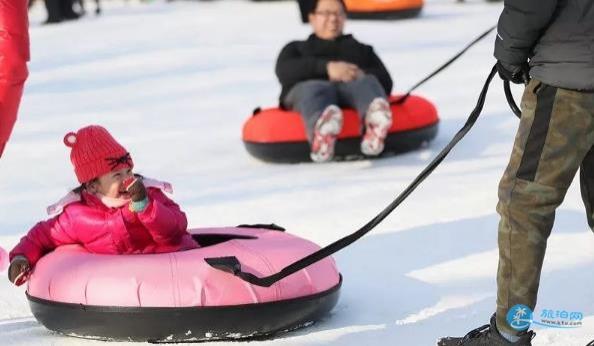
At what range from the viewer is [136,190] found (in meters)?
3.96

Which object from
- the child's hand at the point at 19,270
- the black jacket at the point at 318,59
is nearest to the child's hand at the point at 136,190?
the child's hand at the point at 19,270

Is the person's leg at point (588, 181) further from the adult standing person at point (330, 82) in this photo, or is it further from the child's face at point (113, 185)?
the adult standing person at point (330, 82)

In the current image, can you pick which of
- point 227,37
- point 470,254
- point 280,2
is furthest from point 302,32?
point 470,254

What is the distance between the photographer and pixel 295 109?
7.17m

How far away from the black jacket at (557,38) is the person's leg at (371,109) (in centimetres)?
357

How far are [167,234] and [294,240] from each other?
1.36 ft

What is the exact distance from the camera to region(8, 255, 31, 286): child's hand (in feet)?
13.3

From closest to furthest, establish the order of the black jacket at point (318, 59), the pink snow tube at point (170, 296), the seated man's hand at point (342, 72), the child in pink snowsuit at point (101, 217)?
the pink snow tube at point (170, 296), the child in pink snowsuit at point (101, 217), the seated man's hand at point (342, 72), the black jacket at point (318, 59)

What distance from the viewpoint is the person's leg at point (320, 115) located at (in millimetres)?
6785

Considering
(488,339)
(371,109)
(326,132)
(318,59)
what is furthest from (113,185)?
(318,59)

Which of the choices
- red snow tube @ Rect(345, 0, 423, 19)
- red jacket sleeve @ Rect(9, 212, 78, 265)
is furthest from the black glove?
red snow tube @ Rect(345, 0, 423, 19)

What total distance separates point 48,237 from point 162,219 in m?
0.40

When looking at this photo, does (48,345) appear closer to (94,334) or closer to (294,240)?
(94,334)

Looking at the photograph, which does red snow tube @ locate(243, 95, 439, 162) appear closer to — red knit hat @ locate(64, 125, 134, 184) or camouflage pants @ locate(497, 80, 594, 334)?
red knit hat @ locate(64, 125, 134, 184)
